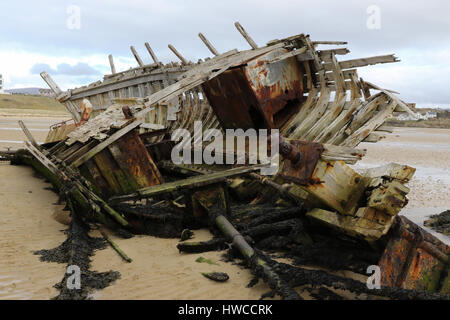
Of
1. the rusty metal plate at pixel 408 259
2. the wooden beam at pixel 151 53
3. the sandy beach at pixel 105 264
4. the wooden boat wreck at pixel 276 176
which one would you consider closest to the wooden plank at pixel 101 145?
the wooden boat wreck at pixel 276 176

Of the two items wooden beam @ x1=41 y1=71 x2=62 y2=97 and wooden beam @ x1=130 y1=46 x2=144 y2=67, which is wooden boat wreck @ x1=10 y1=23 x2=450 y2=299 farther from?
wooden beam @ x1=41 y1=71 x2=62 y2=97

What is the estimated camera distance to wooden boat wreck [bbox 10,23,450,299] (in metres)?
3.63

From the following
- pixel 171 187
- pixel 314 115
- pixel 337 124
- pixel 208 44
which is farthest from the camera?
pixel 208 44

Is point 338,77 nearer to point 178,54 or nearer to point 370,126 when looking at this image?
point 370,126

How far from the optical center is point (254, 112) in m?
8.00

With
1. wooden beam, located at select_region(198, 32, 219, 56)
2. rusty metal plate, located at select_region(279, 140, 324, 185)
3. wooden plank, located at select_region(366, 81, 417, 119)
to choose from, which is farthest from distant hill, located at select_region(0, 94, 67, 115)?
rusty metal plate, located at select_region(279, 140, 324, 185)

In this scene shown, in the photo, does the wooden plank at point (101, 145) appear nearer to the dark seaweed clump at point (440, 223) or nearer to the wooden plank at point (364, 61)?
the wooden plank at point (364, 61)

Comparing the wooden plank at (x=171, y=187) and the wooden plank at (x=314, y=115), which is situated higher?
the wooden plank at (x=314, y=115)

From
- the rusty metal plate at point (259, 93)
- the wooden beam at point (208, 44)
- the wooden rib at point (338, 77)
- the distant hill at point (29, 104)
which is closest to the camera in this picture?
the rusty metal plate at point (259, 93)

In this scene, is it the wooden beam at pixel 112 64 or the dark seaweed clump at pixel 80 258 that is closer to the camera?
the dark seaweed clump at pixel 80 258

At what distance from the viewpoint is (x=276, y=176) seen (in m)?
4.16

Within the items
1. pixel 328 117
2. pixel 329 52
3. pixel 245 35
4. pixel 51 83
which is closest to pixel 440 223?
pixel 328 117

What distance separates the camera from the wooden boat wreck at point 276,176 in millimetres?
3629

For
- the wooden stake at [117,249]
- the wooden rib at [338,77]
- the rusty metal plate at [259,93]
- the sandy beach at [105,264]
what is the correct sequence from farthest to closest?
the wooden rib at [338,77] → the rusty metal plate at [259,93] → the wooden stake at [117,249] → the sandy beach at [105,264]
